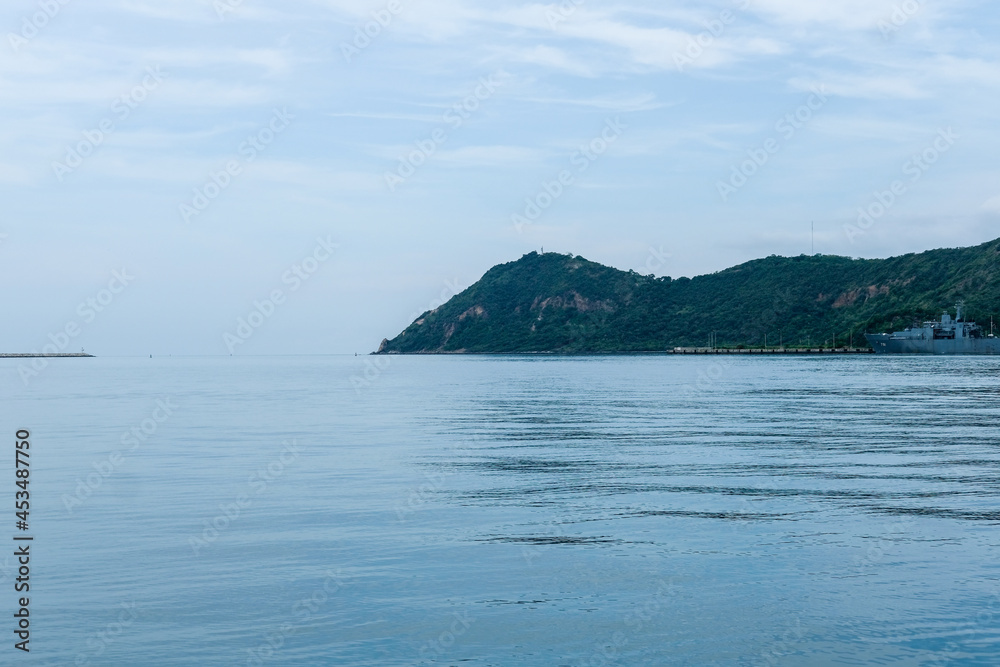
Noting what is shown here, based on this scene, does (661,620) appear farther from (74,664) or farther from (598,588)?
(74,664)

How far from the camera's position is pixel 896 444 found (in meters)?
41.8

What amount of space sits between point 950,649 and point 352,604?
971cm

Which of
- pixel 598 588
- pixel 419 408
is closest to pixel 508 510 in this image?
pixel 598 588

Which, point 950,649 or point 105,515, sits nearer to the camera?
point 950,649

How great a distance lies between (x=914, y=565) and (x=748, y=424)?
35.2 meters

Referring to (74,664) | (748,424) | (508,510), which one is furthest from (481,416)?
(74,664)

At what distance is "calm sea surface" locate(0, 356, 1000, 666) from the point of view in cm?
1498

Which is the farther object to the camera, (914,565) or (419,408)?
(419,408)

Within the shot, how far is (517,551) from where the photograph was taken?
68.8ft

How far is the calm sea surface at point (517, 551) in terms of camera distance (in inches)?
590

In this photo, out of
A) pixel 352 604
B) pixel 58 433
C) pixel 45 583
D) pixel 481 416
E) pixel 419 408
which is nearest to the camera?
pixel 352 604

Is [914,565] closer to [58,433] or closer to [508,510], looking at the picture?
[508,510]

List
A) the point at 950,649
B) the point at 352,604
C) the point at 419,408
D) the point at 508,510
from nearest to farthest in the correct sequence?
1. the point at 950,649
2. the point at 352,604
3. the point at 508,510
4. the point at 419,408

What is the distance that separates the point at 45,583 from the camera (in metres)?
18.8
